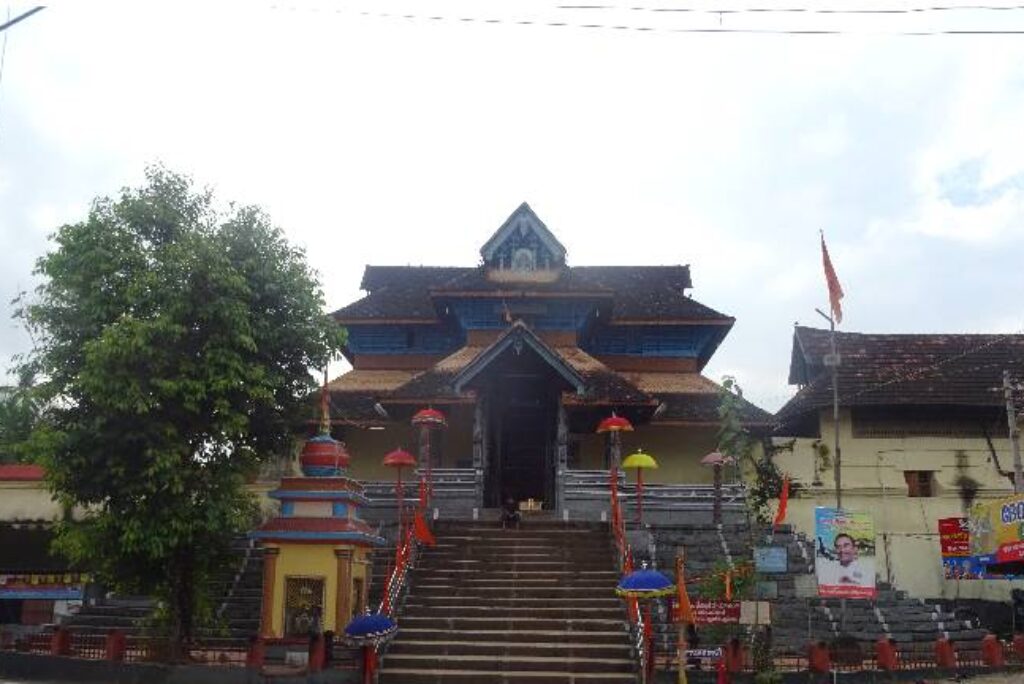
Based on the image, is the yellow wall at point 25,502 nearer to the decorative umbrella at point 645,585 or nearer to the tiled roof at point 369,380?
the tiled roof at point 369,380

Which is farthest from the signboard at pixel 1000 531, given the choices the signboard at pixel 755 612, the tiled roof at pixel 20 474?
the tiled roof at pixel 20 474

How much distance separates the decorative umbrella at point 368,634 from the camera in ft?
50.9

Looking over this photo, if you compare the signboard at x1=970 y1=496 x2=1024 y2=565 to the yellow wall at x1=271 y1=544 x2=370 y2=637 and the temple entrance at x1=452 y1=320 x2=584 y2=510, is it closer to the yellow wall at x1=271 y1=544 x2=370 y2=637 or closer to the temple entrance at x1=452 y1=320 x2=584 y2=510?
the temple entrance at x1=452 y1=320 x2=584 y2=510

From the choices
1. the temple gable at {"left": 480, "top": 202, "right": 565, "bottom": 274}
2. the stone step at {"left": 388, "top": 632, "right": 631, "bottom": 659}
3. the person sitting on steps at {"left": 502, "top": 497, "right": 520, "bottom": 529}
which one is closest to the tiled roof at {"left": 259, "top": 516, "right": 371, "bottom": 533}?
the stone step at {"left": 388, "top": 632, "right": 631, "bottom": 659}

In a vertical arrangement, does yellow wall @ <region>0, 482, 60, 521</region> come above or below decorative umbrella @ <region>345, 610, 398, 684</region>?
above

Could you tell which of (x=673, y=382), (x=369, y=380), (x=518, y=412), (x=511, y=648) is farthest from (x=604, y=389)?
(x=511, y=648)

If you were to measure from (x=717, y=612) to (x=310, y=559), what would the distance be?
23.3ft

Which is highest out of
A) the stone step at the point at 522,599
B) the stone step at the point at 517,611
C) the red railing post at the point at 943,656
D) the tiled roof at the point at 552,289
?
the tiled roof at the point at 552,289

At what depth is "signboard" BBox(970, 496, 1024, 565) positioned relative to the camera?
18480 mm

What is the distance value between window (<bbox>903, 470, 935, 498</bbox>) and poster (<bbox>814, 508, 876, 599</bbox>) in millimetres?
11956

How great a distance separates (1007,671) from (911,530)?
29.3 feet

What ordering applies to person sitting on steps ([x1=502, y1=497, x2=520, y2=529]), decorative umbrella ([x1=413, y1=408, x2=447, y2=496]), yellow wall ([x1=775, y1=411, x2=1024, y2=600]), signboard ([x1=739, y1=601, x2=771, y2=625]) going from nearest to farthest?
signboard ([x1=739, y1=601, x2=771, y2=625]) → person sitting on steps ([x1=502, y1=497, x2=520, y2=529]) → decorative umbrella ([x1=413, y1=408, x2=447, y2=496]) → yellow wall ([x1=775, y1=411, x2=1024, y2=600])

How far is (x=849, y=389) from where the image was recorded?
92.5 feet

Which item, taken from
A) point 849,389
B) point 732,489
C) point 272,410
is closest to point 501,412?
point 732,489
